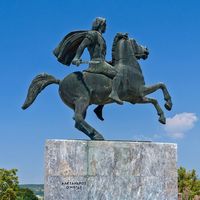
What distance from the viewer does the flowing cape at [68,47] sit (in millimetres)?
10273

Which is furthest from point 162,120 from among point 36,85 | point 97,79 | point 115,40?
point 36,85

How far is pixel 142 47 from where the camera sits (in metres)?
10.8

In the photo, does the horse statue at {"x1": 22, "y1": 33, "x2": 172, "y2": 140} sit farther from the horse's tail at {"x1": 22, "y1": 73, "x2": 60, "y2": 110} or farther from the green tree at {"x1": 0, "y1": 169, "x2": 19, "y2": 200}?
the green tree at {"x1": 0, "y1": 169, "x2": 19, "y2": 200}

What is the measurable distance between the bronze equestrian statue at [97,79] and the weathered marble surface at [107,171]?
508mm

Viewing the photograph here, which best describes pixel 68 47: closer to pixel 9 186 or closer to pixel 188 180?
pixel 9 186

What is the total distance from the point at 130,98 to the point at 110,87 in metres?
0.55

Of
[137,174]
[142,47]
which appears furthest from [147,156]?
[142,47]

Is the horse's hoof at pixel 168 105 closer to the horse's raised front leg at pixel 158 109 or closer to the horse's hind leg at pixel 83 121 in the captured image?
the horse's raised front leg at pixel 158 109

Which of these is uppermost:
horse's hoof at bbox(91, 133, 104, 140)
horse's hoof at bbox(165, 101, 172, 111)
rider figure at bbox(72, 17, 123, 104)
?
rider figure at bbox(72, 17, 123, 104)

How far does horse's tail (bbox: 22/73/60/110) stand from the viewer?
33.2 ft

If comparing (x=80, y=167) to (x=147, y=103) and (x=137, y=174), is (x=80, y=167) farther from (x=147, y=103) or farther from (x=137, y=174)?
(x=147, y=103)

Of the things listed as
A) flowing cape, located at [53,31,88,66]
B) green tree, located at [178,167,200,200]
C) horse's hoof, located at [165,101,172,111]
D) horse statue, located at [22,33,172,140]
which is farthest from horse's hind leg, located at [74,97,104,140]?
green tree, located at [178,167,200,200]

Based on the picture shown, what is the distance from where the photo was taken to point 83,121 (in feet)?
31.9

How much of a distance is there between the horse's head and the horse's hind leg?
50.4 inches
